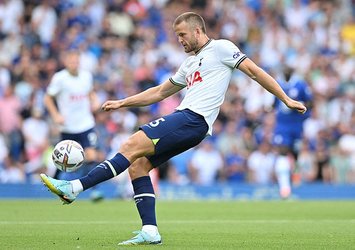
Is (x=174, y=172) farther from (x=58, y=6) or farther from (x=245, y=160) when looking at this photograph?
(x=58, y=6)

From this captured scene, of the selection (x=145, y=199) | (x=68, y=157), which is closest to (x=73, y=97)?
(x=68, y=157)

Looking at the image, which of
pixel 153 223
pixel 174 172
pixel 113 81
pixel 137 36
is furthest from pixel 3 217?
pixel 137 36

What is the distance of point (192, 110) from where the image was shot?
9062 mm

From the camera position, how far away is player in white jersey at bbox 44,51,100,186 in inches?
657

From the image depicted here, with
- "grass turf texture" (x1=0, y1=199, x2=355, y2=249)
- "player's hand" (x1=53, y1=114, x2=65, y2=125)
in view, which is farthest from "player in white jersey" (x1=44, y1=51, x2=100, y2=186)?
"grass turf texture" (x1=0, y1=199, x2=355, y2=249)

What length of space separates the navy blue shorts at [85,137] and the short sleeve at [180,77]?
738 cm

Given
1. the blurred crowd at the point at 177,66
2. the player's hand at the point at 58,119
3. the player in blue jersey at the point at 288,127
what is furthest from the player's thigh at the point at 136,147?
the blurred crowd at the point at 177,66

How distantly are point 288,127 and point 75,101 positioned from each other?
14.3 ft

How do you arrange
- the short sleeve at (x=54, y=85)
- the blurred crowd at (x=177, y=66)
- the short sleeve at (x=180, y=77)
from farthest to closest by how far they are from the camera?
the blurred crowd at (x=177, y=66) → the short sleeve at (x=54, y=85) → the short sleeve at (x=180, y=77)

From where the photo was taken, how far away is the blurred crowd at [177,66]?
21.7m

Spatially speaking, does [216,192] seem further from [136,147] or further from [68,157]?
[136,147]

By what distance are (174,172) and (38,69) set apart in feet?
14.6

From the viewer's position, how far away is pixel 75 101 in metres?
16.8

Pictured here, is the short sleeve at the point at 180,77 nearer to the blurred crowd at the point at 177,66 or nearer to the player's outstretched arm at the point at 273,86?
the player's outstretched arm at the point at 273,86
